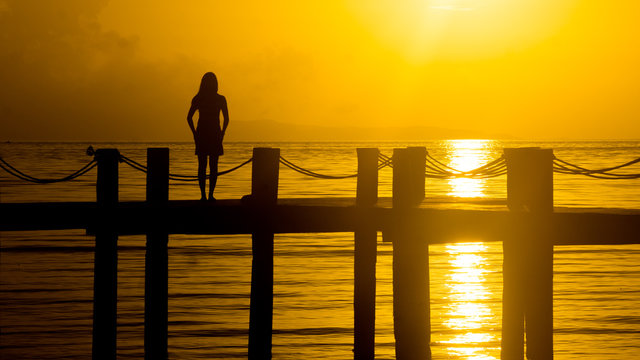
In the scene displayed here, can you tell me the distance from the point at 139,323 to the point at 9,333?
269 centimetres

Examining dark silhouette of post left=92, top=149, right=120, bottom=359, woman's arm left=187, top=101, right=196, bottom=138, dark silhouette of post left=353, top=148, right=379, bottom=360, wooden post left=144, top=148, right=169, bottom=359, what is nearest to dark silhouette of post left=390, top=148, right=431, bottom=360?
dark silhouette of post left=353, top=148, right=379, bottom=360

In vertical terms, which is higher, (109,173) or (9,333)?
(109,173)

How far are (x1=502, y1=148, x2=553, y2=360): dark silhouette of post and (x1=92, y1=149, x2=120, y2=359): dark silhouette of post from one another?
18.1 ft

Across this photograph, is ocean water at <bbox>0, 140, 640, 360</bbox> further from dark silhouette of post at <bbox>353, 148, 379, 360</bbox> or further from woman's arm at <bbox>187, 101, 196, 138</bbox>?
woman's arm at <bbox>187, 101, 196, 138</bbox>

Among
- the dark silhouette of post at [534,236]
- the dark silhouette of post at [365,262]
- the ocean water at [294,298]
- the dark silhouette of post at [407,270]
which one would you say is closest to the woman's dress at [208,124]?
the dark silhouette of post at [365,262]

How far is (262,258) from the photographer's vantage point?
1284 cm

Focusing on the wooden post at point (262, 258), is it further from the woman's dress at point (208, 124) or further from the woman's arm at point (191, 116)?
the woman's arm at point (191, 116)

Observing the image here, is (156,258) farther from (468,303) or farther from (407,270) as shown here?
(468,303)

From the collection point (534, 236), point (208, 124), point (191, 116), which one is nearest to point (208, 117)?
point (208, 124)

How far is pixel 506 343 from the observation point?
1235 centimetres

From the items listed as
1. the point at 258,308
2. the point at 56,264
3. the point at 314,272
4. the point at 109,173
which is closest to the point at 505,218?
the point at 258,308

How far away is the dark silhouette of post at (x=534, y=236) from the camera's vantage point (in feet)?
38.2

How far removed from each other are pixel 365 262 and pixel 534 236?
258 cm

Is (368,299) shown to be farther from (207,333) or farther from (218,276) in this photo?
(218,276)
